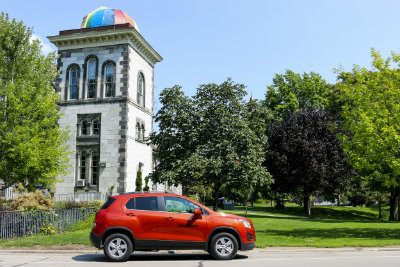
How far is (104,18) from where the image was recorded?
32969mm

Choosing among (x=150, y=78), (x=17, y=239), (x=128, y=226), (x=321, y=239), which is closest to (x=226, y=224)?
(x=128, y=226)

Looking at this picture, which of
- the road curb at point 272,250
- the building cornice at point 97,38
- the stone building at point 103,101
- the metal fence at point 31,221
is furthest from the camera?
the building cornice at point 97,38

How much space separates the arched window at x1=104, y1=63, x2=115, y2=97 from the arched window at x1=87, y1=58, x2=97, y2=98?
3.48ft

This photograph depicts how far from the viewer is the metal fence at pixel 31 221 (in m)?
15.3

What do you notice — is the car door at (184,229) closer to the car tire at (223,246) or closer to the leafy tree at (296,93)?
the car tire at (223,246)

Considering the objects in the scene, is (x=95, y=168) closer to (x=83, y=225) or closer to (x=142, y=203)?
(x=83, y=225)

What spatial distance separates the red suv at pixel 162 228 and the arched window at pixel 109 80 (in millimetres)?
22100

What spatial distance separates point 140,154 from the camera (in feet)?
108

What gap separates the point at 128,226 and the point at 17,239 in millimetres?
7149

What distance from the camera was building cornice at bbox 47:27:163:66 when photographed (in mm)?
31438

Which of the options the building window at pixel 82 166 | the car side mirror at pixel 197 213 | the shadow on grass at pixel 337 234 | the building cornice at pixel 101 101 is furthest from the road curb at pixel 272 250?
the building cornice at pixel 101 101

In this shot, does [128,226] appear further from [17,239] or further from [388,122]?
[388,122]

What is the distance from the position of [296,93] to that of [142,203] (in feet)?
132

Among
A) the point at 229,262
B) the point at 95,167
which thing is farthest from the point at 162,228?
the point at 95,167
